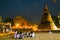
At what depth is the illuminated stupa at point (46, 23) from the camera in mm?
46056

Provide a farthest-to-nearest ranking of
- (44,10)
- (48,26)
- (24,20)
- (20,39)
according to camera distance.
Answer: (24,20), (44,10), (48,26), (20,39)

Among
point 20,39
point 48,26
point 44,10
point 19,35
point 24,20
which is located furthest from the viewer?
point 24,20

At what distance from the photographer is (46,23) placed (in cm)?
4719

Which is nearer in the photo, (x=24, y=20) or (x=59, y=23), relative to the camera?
(x=59, y=23)

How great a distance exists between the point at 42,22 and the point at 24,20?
14190 mm

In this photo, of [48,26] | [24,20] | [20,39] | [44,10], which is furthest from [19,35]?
[24,20]

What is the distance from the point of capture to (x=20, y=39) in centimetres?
1686

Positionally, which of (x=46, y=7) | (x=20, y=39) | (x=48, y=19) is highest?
(x=46, y=7)

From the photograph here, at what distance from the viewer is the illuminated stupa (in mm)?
46056

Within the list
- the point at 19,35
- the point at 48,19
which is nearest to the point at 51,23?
the point at 48,19

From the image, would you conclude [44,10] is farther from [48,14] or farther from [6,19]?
[6,19]

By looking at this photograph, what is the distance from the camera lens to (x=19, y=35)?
1795 centimetres

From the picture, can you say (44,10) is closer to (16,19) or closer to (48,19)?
(48,19)

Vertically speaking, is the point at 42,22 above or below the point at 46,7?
below
